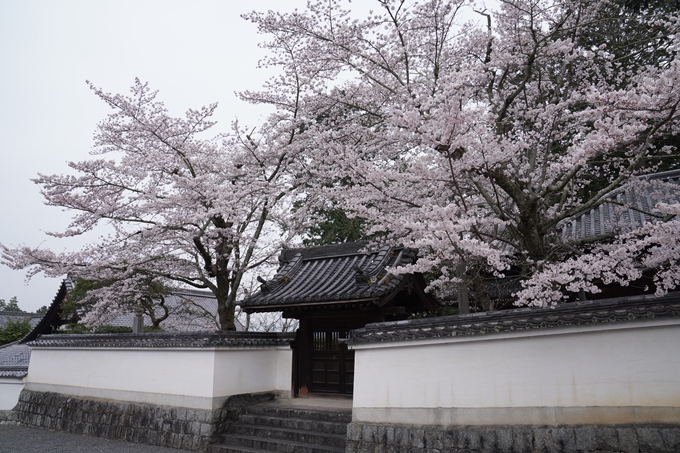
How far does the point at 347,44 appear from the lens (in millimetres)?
9281

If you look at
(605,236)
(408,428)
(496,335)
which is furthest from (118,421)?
(605,236)

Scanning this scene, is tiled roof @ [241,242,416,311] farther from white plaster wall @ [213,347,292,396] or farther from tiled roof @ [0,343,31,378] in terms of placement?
tiled roof @ [0,343,31,378]

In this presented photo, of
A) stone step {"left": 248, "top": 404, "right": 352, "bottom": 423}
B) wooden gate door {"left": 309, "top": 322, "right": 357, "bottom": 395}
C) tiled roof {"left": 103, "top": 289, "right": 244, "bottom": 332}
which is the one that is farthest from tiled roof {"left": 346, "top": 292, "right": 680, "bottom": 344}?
tiled roof {"left": 103, "top": 289, "right": 244, "bottom": 332}

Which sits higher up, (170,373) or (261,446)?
(170,373)

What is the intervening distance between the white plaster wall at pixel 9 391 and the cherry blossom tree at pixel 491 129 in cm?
1038

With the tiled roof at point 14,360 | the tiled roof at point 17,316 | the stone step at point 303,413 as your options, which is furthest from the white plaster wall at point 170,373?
the tiled roof at point 17,316

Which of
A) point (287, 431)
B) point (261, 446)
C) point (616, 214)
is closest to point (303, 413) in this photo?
point (287, 431)

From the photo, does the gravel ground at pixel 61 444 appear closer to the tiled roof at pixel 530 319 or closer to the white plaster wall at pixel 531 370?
the white plaster wall at pixel 531 370

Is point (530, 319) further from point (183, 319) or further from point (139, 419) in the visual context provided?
point (183, 319)

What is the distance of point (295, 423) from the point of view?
8750 millimetres

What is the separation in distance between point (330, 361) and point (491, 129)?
230 inches

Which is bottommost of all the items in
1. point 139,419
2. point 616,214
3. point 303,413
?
point 139,419

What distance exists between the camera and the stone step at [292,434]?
798 centimetres

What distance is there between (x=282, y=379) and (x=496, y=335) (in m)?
5.83
